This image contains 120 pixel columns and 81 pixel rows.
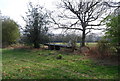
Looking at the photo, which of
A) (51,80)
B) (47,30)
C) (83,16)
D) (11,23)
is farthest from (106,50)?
(11,23)

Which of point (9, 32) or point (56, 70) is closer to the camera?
point (56, 70)

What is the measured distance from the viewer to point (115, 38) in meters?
8.52

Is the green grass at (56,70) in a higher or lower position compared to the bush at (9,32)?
lower

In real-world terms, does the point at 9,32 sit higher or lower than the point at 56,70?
higher

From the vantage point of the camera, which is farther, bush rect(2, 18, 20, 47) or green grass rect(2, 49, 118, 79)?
bush rect(2, 18, 20, 47)

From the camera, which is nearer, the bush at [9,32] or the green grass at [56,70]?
the green grass at [56,70]

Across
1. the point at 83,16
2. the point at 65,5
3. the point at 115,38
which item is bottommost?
the point at 115,38

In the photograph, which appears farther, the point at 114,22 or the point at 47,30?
the point at 47,30

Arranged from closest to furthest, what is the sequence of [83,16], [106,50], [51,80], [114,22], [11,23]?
[51,80] < [114,22] < [106,50] < [83,16] < [11,23]

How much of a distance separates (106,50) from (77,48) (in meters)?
5.48

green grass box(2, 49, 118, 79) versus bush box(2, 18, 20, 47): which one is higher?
bush box(2, 18, 20, 47)

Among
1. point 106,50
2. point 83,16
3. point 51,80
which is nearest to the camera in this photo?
point 51,80

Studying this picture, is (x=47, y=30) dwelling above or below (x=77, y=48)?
above

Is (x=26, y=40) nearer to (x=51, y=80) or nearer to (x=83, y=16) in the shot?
(x=83, y=16)
